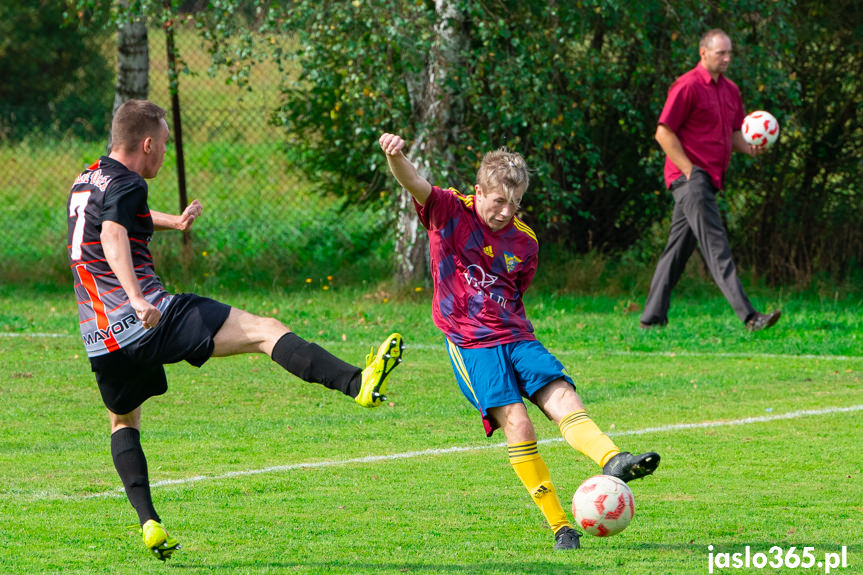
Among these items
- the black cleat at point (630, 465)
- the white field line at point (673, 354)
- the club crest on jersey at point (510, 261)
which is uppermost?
the club crest on jersey at point (510, 261)

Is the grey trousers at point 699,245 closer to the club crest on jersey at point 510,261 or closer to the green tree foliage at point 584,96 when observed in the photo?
the green tree foliage at point 584,96

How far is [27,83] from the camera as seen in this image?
23.5m

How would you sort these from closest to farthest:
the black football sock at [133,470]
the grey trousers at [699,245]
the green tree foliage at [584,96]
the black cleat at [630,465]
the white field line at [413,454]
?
A: the black cleat at [630,465] < the black football sock at [133,470] < the white field line at [413,454] < the grey trousers at [699,245] < the green tree foliage at [584,96]

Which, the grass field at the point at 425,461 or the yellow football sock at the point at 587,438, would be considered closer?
the yellow football sock at the point at 587,438

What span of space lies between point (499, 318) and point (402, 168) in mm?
755

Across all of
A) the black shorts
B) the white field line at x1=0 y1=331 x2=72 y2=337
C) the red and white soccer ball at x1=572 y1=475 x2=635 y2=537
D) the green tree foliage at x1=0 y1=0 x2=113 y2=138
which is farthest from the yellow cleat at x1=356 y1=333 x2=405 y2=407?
the green tree foliage at x1=0 y1=0 x2=113 y2=138

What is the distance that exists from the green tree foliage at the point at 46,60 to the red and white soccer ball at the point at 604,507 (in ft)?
60.9

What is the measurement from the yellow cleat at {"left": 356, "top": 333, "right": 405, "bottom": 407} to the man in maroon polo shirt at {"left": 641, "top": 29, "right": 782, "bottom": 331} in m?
6.18

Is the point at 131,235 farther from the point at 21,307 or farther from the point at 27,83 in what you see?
the point at 27,83

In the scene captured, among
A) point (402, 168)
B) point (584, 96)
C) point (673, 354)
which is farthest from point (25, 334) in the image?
point (402, 168)

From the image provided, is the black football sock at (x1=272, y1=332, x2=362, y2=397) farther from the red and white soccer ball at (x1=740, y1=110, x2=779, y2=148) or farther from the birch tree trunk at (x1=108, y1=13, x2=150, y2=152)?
the birch tree trunk at (x1=108, y1=13, x2=150, y2=152)

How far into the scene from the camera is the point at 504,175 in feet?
15.9

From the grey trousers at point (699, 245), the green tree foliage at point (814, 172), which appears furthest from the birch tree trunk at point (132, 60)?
the green tree foliage at point (814, 172)

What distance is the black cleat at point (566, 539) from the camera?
15.3 ft
